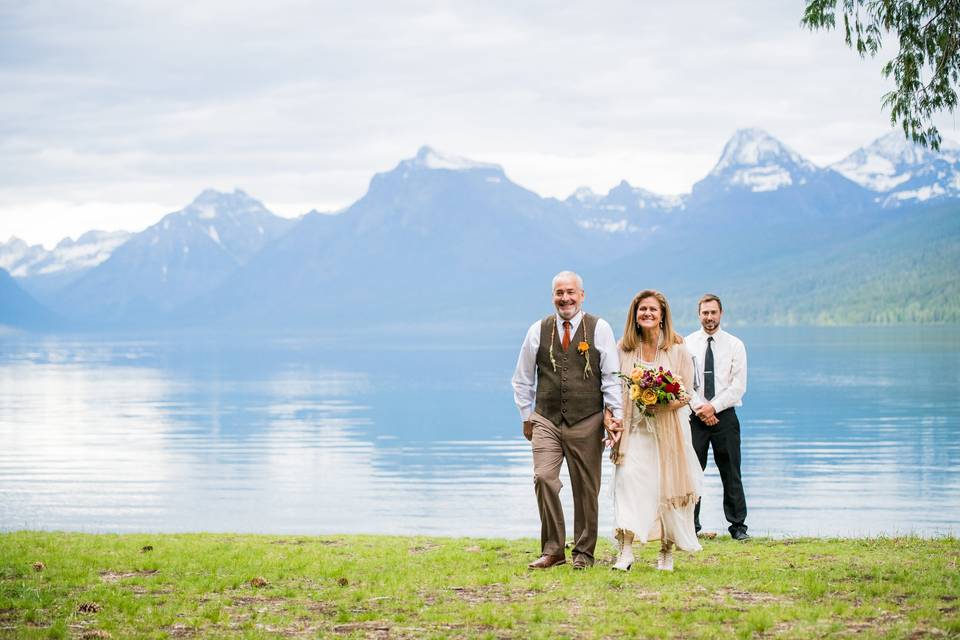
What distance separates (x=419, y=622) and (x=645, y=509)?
262 cm

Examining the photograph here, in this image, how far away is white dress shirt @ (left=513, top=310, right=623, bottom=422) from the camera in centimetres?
1051

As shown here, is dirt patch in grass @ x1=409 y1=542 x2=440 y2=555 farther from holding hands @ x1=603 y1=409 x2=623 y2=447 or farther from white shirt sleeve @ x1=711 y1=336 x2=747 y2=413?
white shirt sleeve @ x1=711 y1=336 x2=747 y2=413

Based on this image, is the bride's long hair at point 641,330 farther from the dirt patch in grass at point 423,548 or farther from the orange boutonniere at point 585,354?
the dirt patch in grass at point 423,548

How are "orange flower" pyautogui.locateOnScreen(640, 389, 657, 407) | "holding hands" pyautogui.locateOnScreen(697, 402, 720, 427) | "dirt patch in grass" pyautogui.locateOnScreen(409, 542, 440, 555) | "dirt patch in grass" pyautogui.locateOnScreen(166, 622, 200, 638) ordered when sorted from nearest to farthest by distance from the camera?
"dirt patch in grass" pyautogui.locateOnScreen(166, 622, 200, 638)
"orange flower" pyautogui.locateOnScreen(640, 389, 657, 407)
"dirt patch in grass" pyautogui.locateOnScreen(409, 542, 440, 555)
"holding hands" pyautogui.locateOnScreen(697, 402, 720, 427)

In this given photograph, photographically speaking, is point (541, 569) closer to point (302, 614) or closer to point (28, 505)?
point (302, 614)

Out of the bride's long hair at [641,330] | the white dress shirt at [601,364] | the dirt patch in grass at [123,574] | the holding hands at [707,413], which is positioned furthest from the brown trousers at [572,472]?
the dirt patch in grass at [123,574]

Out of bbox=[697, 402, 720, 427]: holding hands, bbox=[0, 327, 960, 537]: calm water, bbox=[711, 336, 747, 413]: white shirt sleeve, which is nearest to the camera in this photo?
bbox=[697, 402, 720, 427]: holding hands

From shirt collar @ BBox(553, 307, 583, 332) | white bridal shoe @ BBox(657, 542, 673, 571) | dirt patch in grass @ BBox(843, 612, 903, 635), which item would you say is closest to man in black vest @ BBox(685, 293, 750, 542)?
white bridal shoe @ BBox(657, 542, 673, 571)

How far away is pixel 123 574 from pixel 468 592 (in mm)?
3243

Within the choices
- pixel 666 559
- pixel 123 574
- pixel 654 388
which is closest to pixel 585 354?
pixel 654 388

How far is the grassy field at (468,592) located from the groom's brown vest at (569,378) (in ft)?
4.62

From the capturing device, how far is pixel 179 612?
898cm

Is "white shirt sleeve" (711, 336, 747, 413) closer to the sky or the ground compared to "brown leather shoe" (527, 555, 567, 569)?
closer to the sky

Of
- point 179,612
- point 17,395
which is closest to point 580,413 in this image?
point 179,612
